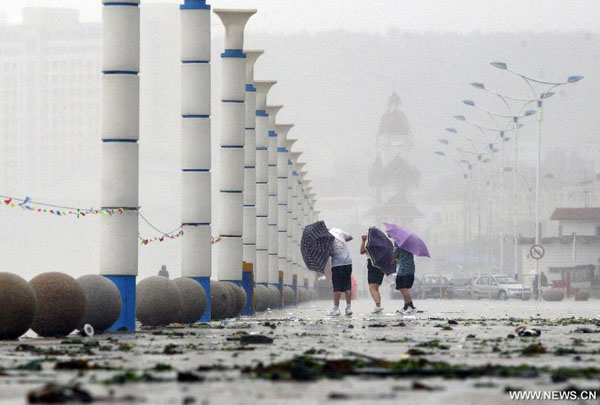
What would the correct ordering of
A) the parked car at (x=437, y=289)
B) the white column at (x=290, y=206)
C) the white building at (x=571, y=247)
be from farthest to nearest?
1. the white building at (x=571, y=247)
2. the parked car at (x=437, y=289)
3. the white column at (x=290, y=206)

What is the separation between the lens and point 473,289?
3745 inches

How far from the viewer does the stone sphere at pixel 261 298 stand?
134 feet

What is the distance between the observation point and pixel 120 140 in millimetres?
22953

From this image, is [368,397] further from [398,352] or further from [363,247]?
[363,247]

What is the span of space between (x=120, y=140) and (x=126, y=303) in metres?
2.53

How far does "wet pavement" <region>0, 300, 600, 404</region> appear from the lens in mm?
9109

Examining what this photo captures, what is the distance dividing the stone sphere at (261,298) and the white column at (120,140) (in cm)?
1762

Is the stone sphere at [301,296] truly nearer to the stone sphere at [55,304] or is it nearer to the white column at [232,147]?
the white column at [232,147]

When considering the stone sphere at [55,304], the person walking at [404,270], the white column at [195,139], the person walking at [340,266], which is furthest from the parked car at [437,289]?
the stone sphere at [55,304]

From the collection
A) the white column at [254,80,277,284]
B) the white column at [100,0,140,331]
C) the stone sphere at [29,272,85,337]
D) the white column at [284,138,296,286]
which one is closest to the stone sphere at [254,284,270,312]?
the white column at [254,80,277,284]

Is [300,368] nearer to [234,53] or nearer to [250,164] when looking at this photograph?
[234,53]

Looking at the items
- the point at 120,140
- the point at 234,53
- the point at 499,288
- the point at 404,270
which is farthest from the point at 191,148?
the point at 499,288

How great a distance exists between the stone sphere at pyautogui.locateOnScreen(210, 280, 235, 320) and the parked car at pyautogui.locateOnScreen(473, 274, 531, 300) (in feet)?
185

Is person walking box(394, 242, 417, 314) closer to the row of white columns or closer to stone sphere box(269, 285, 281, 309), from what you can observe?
the row of white columns
